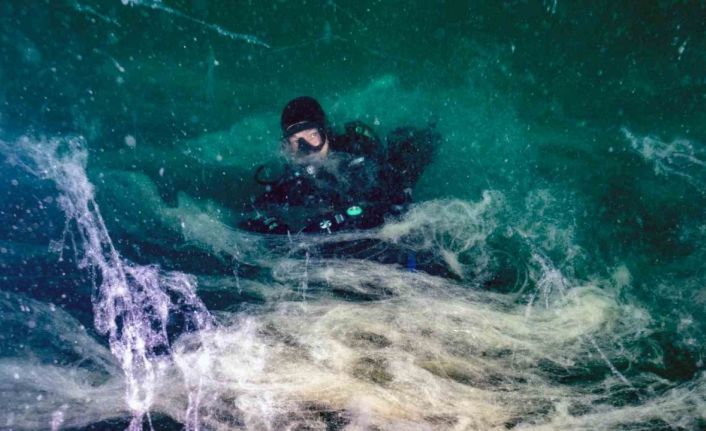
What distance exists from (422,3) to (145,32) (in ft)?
37.1

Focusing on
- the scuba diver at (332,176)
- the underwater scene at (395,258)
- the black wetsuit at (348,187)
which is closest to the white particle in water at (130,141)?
the underwater scene at (395,258)

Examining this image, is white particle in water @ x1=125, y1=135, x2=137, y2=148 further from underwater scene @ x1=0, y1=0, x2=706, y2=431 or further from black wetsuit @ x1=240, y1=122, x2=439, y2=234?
black wetsuit @ x1=240, y1=122, x2=439, y2=234

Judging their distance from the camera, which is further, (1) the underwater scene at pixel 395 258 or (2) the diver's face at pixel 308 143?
(2) the diver's face at pixel 308 143

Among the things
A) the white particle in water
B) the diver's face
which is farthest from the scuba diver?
the white particle in water

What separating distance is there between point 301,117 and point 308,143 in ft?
1.15

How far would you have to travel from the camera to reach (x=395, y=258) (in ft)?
14.6

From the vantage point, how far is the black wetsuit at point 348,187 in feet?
15.9

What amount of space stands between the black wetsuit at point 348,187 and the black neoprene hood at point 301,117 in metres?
0.55

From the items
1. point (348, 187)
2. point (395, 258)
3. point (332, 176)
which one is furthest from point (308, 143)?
point (395, 258)

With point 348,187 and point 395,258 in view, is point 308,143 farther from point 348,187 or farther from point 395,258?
point 395,258

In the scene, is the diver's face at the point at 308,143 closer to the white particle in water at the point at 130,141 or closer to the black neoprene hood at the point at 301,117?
the black neoprene hood at the point at 301,117

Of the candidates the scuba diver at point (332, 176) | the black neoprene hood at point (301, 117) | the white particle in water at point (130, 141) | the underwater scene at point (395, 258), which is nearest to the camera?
the underwater scene at point (395, 258)

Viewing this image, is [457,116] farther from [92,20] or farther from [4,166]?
[92,20]

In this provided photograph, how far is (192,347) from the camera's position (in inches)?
144
